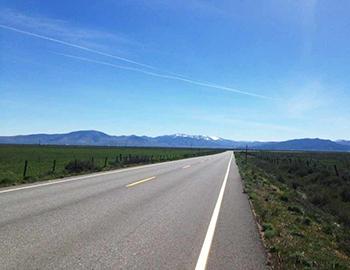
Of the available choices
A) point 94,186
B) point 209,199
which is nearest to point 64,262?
point 209,199

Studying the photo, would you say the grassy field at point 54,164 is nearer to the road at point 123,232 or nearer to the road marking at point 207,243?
the road at point 123,232

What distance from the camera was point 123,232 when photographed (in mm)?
8312

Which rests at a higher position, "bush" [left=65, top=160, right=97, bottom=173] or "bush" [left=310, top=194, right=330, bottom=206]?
"bush" [left=65, top=160, right=97, bottom=173]

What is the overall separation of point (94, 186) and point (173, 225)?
807 centimetres

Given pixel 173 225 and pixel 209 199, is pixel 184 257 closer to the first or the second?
pixel 173 225

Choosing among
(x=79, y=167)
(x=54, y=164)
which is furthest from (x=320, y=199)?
(x=79, y=167)

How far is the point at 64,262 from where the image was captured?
19.6ft

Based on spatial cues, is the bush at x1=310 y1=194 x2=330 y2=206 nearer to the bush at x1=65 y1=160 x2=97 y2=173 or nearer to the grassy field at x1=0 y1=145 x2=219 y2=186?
the grassy field at x1=0 y1=145 x2=219 y2=186

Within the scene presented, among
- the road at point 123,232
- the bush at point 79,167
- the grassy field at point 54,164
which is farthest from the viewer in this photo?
the bush at point 79,167

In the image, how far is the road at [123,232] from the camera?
6.29m

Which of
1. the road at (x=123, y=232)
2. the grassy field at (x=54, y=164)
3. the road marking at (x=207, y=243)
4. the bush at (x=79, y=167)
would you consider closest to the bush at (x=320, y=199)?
the road at (x=123, y=232)

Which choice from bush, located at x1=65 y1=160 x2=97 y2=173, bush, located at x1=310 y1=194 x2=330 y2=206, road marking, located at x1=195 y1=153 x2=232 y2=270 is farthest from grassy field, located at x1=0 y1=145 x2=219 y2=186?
bush, located at x1=310 y1=194 x2=330 y2=206

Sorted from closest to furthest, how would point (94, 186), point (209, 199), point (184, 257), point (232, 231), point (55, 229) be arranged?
1. point (184, 257)
2. point (55, 229)
3. point (232, 231)
4. point (209, 199)
5. point (94, 186)

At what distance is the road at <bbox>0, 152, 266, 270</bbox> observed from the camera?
20.6 ft
